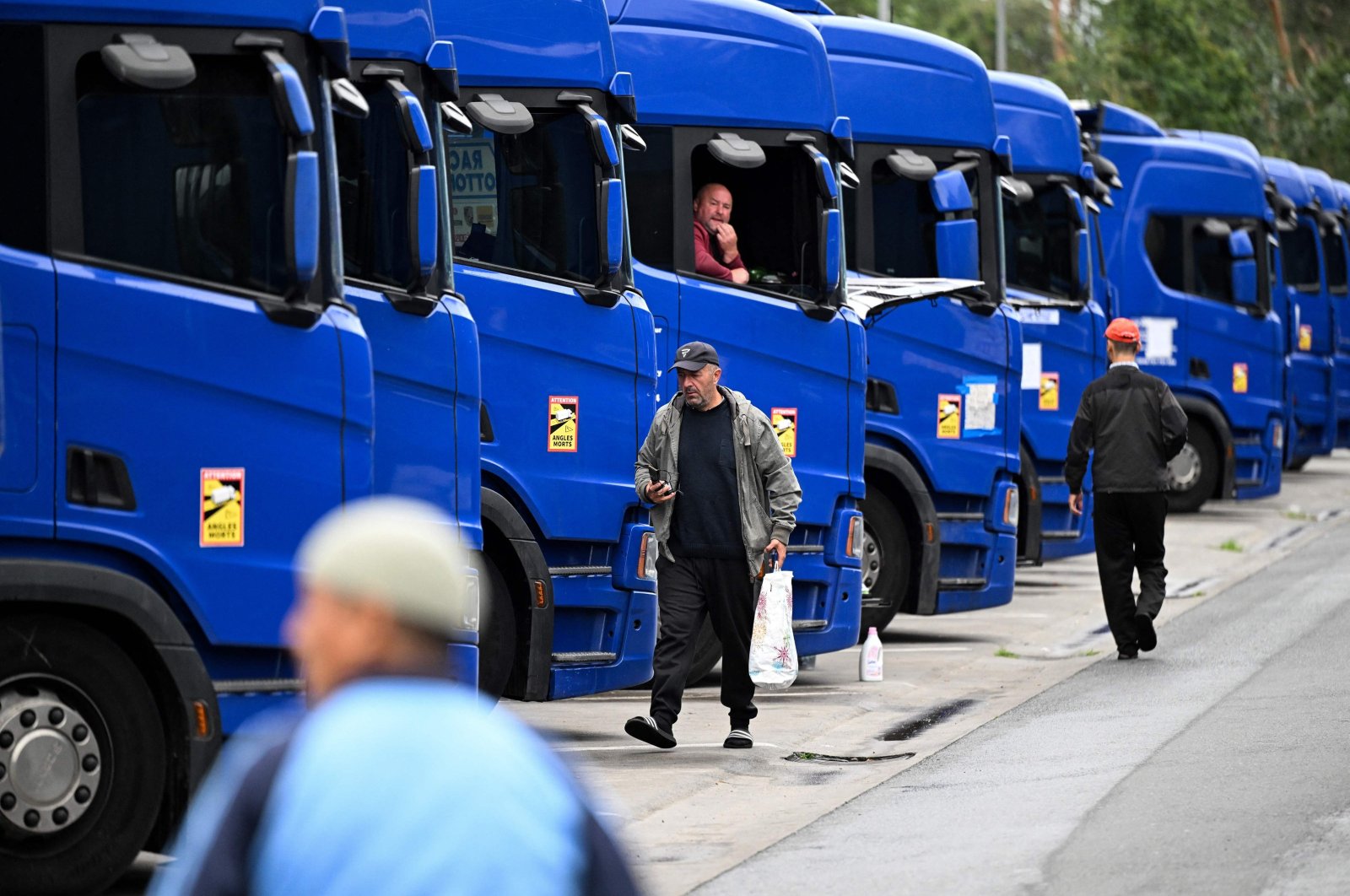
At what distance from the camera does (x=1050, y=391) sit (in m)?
17.5

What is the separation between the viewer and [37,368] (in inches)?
279

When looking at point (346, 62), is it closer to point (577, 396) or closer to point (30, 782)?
point (30, 782)

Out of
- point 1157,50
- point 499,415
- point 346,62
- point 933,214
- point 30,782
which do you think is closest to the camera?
point 30,782

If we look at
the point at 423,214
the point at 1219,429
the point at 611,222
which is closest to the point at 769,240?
the point at 611,222

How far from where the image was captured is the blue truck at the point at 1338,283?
32656 millimetres

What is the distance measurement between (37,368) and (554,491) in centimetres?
373

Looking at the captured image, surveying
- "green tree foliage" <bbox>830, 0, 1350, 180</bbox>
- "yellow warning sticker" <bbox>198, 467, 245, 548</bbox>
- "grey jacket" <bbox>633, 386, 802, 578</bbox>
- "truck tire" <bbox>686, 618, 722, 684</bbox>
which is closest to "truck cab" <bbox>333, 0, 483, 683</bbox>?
"yellow warning sticker" <bbox>198, 467, 245, 548</bbox>

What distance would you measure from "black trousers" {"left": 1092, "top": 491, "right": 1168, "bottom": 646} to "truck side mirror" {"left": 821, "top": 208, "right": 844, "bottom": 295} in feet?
8.66

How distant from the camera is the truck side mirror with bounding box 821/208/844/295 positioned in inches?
489

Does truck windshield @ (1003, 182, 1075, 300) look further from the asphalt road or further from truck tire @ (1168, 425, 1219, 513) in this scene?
truck tire @ (1168, 425, 1219, 513)

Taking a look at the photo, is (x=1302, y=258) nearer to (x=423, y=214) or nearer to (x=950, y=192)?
(x=950, y=192)

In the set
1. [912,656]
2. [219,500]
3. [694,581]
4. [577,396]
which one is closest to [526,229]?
[577,396]

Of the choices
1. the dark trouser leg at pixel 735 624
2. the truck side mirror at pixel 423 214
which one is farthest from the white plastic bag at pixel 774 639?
the truck side mirror at pixel 423 214

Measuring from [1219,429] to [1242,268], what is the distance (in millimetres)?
1644
